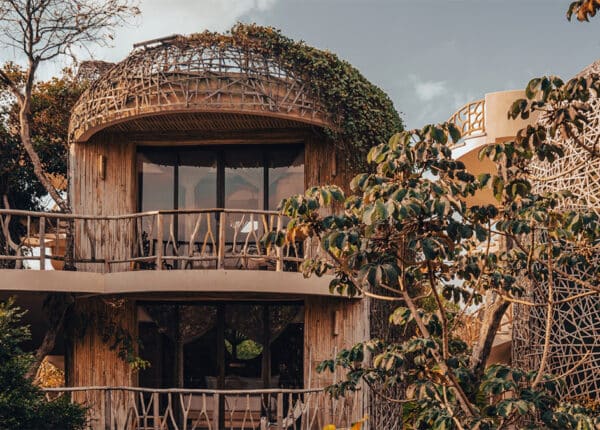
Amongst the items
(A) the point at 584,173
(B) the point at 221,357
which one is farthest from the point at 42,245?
(A) the point at 584,173

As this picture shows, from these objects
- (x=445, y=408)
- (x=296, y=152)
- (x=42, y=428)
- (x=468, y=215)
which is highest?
(x=296, y=152)

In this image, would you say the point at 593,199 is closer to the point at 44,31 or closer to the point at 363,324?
the point at 363,324

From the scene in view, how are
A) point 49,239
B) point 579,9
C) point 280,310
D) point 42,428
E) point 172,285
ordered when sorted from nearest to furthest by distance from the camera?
1. point 579,9
2. point 42,428
3. point 172,285
4. point 280,310
5. point 49,239

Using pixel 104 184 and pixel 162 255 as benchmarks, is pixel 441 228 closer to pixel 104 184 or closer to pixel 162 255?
pixel 162 255

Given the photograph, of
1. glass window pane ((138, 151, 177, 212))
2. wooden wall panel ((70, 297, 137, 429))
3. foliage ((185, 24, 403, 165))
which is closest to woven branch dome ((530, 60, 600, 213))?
foliage ((185, 24, 403, 165))

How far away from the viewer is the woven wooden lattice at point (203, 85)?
37.4ft

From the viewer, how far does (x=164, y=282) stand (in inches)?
435

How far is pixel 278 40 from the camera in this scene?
11.7 m

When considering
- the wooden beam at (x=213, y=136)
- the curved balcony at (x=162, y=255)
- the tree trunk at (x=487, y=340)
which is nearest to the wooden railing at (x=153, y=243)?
the curved balcony at (x=162, y=255)

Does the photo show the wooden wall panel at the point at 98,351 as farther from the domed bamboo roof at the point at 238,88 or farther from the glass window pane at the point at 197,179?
the domed bamboo roof at the point at 238,88

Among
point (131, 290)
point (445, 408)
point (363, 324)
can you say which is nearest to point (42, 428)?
point (131, 290)

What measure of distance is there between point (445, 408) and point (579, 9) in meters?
3.35

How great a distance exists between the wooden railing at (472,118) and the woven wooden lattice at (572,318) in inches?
144

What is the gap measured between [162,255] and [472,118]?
719 cm
